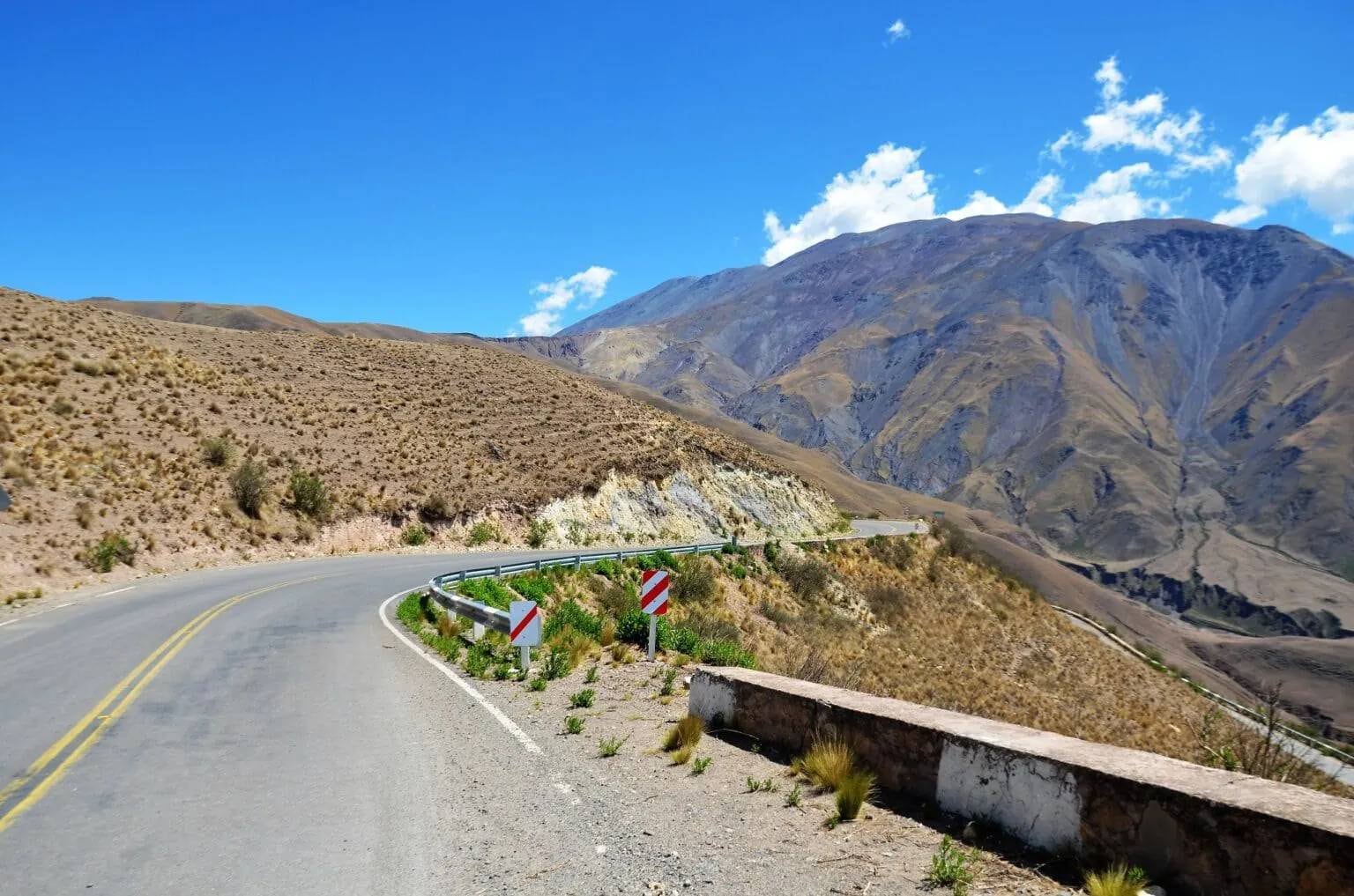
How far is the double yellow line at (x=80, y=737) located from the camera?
6.57 m

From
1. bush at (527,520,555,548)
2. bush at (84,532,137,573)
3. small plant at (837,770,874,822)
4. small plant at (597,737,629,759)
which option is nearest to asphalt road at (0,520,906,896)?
small plant at (597,737,629,759)

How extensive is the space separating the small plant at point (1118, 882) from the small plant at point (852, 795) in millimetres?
1759

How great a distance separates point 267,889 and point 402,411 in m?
50.5

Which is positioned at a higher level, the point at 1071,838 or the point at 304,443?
the point at 304,443

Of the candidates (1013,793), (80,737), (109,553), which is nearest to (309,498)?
(109,553)

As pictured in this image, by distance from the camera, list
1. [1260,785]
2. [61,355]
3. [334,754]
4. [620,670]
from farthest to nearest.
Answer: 1. [61,355]
2. [620,670]
3. [334,754]
4. [1260,785]

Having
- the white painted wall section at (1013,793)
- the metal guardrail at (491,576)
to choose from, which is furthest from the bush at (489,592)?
the white painted wall section at (1013,793)

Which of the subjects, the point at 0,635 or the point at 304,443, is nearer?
the point at 0,635

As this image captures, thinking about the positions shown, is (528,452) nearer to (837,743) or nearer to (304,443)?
(304,443)

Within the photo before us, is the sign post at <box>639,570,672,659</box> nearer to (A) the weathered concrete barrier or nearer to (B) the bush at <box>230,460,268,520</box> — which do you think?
(A) the weathered concrete barrier

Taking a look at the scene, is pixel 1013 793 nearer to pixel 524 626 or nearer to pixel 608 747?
pixel 608 747

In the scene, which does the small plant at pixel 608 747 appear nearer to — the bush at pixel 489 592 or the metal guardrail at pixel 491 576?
the metal guardrail at pixel 491 576

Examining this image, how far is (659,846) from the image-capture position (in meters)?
5.93

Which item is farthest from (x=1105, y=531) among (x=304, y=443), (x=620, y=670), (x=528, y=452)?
(x=620, y=670)
